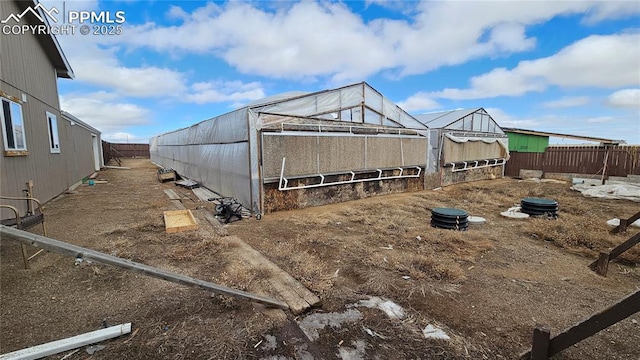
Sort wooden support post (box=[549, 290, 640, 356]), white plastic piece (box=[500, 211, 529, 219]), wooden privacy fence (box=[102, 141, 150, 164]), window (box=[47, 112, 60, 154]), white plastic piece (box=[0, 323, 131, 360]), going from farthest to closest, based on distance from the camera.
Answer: wooden privacy fence (box=[102, 141, 150, 164])
window (box=[47, 112, 60, 154])
white plastic piece (box=[500, 211, 529, 219])
white plastic piece (box=[0, 323, 131, 360])
wooden support post (box=[549, 290, 640, 356])

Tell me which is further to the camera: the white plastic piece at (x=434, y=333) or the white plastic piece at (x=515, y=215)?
the white plastic piece at (x=515, y=215)

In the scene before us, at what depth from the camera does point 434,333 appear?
85.0 inches

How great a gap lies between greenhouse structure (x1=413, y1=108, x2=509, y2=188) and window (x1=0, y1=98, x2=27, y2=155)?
10998mm

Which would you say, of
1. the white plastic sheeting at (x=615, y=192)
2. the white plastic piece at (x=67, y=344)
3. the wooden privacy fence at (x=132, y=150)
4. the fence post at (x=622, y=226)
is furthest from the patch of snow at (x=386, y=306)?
the wooden privacy fence at (x=132, y=150)

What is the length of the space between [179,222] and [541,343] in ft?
17.0

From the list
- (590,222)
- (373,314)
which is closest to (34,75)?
(373,314)

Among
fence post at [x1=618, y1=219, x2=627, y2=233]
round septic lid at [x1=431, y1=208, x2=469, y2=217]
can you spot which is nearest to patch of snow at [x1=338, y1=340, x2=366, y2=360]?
round septic lid at [x1=431, y1=208, x2=469, y2=217]

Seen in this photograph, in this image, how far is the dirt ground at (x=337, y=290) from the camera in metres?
2.02

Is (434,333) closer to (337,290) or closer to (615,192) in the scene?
(337,290)

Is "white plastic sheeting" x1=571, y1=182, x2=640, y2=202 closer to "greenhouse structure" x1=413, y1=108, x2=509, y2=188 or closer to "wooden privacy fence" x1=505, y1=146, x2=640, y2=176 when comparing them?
"wooden privacy fence" x1=505, y1=146, x2=640, y2=176

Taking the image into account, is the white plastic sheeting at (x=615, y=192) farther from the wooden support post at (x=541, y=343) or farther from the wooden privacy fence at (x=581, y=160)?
the wooden support post at (x=541, y=343)

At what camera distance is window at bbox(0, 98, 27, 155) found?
4691 millimetres

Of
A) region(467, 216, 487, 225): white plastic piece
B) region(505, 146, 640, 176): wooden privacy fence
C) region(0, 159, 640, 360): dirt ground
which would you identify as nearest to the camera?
region(0, 159, 640, 360): dirt ground

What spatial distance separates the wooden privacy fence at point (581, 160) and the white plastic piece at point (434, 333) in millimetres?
14908
